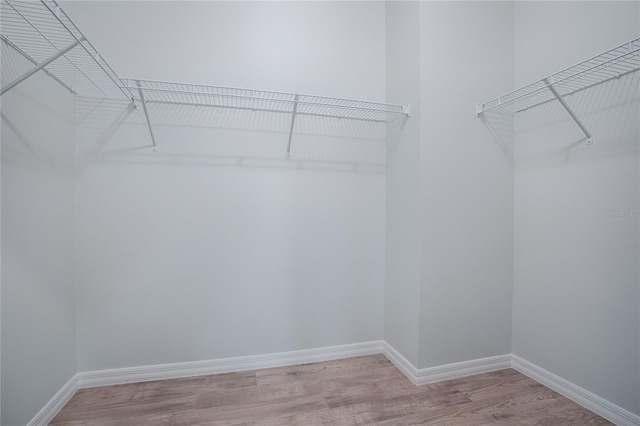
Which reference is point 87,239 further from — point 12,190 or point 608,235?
point 608,235

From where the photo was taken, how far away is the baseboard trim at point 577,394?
1207 mm

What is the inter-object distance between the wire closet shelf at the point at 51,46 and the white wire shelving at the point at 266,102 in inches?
6.2

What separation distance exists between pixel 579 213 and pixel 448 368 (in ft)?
3.64

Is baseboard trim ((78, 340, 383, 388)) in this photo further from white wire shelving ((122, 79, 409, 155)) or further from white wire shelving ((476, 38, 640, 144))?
white wire shelving ((476, 38, 640, 144))

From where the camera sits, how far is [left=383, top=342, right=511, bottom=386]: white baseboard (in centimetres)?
154

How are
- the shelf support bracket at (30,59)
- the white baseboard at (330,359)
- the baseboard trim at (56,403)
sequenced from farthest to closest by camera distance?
the white baseboard at (330,359) < the baseboard trim at (56,403) < the shelf support bracket at (30,59)

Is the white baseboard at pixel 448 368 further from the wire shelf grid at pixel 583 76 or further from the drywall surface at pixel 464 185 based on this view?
the wire shelf grid at pixel 583 76

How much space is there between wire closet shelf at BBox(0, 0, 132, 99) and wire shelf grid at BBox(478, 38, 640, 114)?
1.88 m

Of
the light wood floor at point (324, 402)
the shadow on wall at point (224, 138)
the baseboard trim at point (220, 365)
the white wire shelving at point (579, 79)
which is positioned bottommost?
the light wood floor at point (324, 402)

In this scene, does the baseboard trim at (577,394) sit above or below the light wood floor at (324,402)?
above

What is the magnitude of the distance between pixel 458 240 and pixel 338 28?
1.61 meters

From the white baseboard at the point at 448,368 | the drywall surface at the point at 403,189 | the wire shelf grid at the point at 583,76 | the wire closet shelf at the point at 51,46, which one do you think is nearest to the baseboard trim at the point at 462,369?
the white baseboard at the point at 448,368

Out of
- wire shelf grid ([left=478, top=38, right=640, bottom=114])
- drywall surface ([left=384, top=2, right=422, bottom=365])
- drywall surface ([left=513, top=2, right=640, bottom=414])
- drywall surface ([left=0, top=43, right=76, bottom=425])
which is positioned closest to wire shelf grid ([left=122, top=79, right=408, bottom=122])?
drywall surface ([left=384, top=2, right=422, bottom=365])

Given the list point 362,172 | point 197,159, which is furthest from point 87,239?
→ point 362,172
